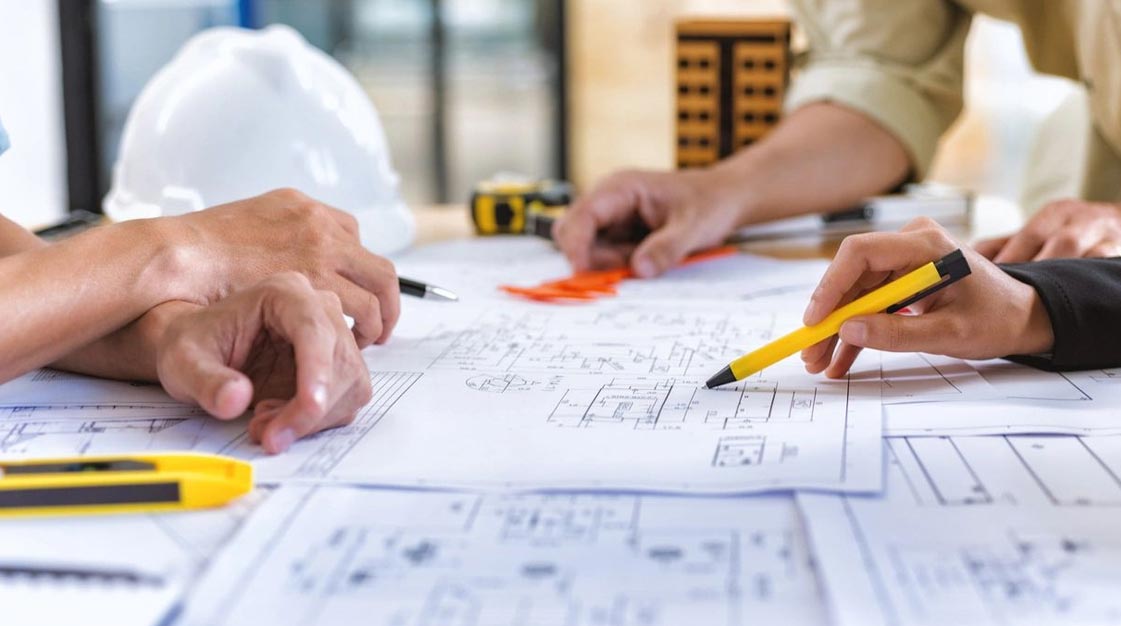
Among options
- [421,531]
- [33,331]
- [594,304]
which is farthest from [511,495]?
[594,304]

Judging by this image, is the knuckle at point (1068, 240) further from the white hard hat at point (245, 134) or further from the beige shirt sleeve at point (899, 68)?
the white hard hat at point (245, 134)

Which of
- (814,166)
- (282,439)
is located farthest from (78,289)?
(814,166)

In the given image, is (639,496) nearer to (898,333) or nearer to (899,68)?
(898,333)

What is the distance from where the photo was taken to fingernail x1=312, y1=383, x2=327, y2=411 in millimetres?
509

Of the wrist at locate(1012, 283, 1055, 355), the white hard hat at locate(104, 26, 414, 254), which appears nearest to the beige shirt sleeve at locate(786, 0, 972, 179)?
the white hard hat at locate(104, 26, 414, 254)

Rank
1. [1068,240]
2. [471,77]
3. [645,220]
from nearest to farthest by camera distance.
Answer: [1068,240], [645,220], [471,77]

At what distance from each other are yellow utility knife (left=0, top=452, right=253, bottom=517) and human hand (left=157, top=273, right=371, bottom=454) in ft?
0.18

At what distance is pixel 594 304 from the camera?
880 mm

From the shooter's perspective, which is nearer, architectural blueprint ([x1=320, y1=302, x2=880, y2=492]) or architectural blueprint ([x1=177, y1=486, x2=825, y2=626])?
architectural blueprint ([x1=177, y1=486, x2=825, y2=626])

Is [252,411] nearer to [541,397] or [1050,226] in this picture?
[541,397]

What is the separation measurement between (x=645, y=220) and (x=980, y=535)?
2.25ft

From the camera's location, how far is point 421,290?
2.72 feet

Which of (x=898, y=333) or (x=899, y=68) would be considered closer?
(x=898, y=333)

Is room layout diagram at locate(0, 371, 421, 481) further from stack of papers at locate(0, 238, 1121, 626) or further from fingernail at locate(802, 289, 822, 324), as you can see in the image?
fingernail at locate(802, 289, 822, 324)
